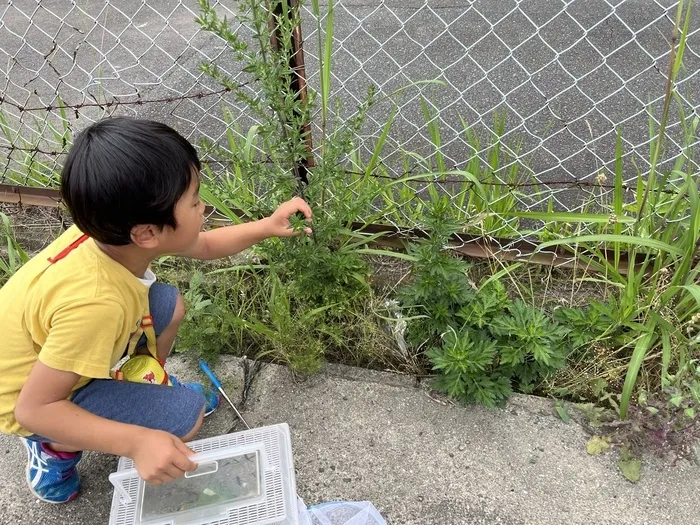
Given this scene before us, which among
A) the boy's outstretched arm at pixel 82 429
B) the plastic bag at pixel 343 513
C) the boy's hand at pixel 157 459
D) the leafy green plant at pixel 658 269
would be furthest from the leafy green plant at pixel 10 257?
the leafy green plant at pixel 658 269

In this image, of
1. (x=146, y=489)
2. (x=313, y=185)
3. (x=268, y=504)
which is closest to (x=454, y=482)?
(x=268, y=504)

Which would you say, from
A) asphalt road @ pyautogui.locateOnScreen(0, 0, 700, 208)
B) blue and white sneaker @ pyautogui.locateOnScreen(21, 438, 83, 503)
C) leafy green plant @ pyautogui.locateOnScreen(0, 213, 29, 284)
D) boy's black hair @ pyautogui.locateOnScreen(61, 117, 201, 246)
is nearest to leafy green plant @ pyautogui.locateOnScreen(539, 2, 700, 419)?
asphalt road @ pyautogui.locateOnScreen(0, 0, 700, 208)

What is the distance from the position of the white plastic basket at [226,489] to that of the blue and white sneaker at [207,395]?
0.88 feet

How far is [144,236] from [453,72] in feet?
10.3

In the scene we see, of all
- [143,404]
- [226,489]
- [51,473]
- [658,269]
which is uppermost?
[658,269]

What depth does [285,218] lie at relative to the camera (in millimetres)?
1707

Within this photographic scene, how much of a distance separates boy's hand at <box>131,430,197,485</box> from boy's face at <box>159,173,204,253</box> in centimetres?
46

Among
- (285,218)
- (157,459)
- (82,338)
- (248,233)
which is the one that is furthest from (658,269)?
(82,338)

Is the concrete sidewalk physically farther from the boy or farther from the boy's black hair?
the boy's black hair

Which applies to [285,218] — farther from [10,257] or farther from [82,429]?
[10,257]

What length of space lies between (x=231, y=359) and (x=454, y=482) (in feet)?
2.90

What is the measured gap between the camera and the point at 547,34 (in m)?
4.28

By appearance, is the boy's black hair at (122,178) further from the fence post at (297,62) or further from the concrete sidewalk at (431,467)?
the concrete sidewalk at (431,467)

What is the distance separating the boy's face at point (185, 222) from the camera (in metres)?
1.31
